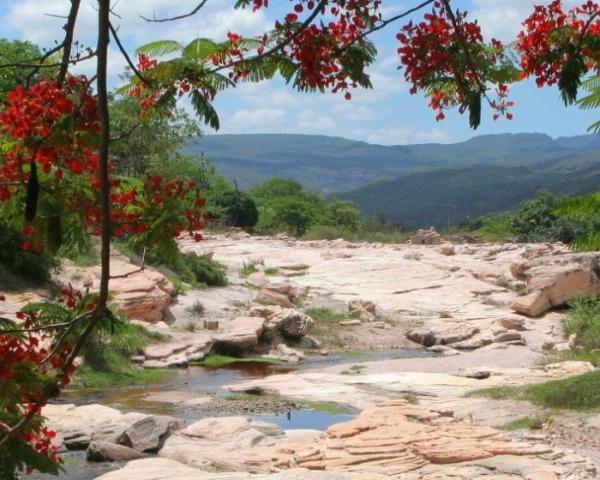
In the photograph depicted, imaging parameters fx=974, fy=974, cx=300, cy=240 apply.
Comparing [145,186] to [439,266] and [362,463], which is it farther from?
[439,266]

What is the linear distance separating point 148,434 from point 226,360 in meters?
7.60

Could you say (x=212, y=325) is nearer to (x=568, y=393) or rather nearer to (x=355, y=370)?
(x=355, y=370)

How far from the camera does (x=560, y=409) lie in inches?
405

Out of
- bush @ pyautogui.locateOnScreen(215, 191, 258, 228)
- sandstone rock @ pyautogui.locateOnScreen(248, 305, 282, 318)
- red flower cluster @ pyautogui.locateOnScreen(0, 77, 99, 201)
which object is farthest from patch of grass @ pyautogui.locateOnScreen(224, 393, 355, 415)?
bush @ pyautogui.locateOnScreen(215, 191, 258, 228)

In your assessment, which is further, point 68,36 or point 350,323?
point 350,323

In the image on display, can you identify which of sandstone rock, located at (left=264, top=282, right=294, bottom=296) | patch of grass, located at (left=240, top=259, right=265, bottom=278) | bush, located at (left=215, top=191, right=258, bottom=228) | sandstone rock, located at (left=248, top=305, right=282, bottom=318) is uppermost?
bush, located at (left=215, top=191, right=258, bottom=228)

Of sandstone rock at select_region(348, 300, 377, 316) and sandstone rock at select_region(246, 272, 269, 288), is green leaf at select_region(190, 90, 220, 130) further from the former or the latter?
sandstone rock at select_region(246, 272, 269, 288)

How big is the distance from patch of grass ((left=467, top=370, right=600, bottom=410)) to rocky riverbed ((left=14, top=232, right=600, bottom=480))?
0.24 metres

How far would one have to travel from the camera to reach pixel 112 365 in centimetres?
1571

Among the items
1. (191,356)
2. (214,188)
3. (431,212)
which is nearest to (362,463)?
(191,356)

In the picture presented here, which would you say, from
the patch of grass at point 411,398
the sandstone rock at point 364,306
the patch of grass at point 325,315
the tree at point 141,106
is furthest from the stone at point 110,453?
the sandstone rock at point 364,306

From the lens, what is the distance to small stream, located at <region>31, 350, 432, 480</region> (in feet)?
32.5

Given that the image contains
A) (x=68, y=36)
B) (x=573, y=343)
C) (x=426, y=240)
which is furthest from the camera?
(x=426, y=240)

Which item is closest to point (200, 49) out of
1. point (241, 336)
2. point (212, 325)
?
point (241, 336)
